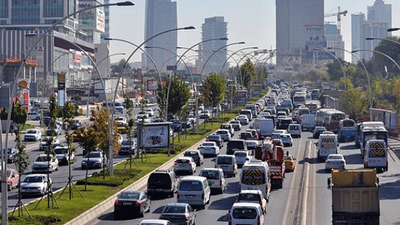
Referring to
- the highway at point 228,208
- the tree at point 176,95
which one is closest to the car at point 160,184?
the highway at point 228,208

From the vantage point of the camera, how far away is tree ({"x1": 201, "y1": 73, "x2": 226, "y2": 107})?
104 m

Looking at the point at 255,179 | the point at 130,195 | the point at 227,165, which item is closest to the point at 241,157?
the point at 227,165

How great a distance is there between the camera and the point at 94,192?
42.5m

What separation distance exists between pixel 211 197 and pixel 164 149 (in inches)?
1004

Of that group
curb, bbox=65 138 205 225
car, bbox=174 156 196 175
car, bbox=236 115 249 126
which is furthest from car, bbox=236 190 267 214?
car, bbox=236 115 249 126

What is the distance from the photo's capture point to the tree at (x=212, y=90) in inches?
4114

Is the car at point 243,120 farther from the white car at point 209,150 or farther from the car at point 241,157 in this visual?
the car at point 241,157

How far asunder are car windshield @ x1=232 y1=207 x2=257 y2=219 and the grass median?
261 inches

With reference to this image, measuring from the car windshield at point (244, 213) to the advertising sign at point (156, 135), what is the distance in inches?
1230

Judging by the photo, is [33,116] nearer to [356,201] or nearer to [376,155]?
[376,155]

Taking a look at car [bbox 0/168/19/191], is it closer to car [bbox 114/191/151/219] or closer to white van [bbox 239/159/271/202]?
car [bbox 114/191/151/219]

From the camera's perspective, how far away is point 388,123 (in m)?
76.2

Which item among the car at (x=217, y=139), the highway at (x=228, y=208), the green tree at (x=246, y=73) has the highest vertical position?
the green tree at (x=246, y=73)

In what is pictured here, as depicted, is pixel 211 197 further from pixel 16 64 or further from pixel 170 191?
pixel 16 64
